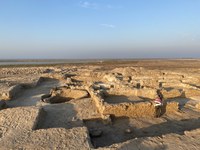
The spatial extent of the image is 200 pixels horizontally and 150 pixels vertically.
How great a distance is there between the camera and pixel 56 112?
10570 millimetres

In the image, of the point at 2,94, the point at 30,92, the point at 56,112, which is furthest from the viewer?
the point at 30,92

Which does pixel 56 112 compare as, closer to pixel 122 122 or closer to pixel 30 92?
pixel 122 122

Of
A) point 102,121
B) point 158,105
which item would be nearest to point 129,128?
point 102,121

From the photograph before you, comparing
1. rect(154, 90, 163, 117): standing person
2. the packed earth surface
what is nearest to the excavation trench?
the packed earth surface

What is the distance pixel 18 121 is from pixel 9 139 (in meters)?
1.44

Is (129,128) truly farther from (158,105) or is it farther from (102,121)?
(158,105)

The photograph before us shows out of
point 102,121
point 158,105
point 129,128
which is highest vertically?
point 158,105

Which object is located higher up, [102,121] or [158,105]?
[158,105]

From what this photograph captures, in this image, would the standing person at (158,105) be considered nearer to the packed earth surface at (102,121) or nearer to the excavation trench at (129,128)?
the packed earth surface at (102,121)

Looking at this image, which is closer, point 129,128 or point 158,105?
point 129,128

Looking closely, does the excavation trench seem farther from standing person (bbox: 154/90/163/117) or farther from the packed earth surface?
standing person (bbox: 154/90/163/117)

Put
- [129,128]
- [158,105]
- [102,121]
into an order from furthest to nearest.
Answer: [158,105] < [102,121] < [129,128]

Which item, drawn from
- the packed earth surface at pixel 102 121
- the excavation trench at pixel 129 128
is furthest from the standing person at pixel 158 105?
the excavation trench at pixel 129 128

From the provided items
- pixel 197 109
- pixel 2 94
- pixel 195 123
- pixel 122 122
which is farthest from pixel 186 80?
pixel 2 94
